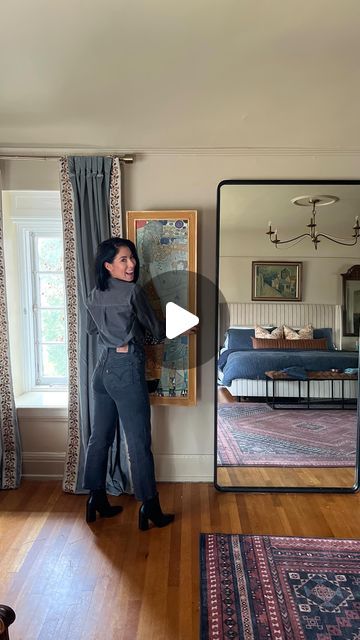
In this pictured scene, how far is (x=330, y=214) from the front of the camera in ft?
7.94

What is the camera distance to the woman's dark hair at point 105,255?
207cm

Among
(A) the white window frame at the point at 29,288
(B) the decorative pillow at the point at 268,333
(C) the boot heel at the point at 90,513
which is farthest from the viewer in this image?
(A) the white window frame at the point at 29,288

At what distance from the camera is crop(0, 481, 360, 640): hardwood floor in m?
1.52

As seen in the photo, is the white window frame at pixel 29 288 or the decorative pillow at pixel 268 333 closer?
the decorative pillow at pixel 268 333

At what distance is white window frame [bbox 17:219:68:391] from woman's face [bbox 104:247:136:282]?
0.84m

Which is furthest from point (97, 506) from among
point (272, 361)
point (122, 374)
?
point (272, 361)

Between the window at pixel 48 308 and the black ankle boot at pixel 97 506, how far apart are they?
3.06ft

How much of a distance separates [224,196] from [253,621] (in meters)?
2.10

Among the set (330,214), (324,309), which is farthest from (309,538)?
(330,214)

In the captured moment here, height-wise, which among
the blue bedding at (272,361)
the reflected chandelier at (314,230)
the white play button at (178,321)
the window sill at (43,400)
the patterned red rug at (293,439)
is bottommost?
the patterned red rug at (293,439)

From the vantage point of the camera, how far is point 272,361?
248 cm

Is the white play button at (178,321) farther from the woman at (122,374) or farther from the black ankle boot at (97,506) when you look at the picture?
the black ankle boot at (97,506)

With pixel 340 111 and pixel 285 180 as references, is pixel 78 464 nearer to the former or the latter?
pixel 285 180

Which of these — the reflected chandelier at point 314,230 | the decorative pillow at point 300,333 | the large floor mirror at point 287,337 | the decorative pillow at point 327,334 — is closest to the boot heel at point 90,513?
the large floor mirror at point 287,337
